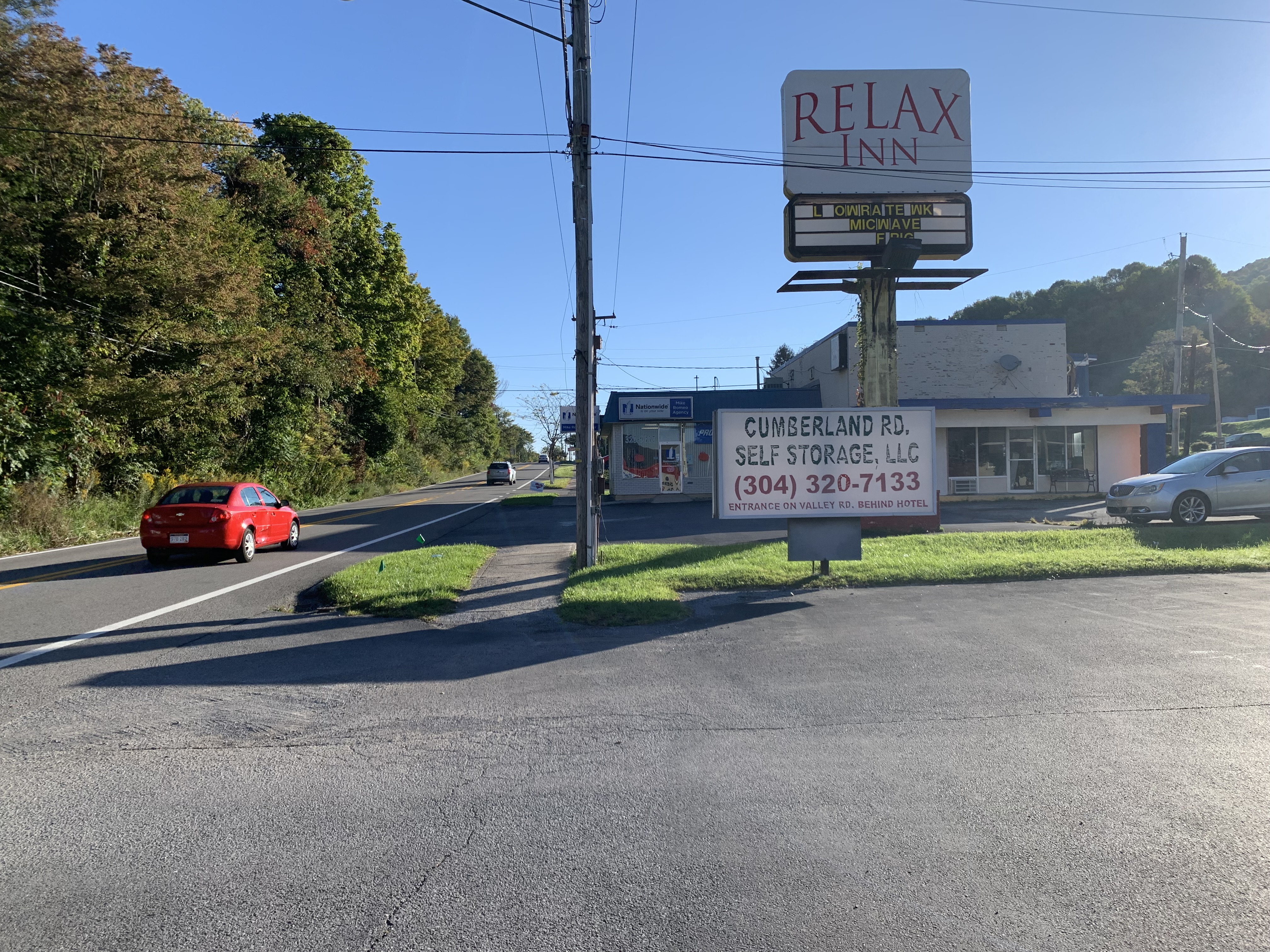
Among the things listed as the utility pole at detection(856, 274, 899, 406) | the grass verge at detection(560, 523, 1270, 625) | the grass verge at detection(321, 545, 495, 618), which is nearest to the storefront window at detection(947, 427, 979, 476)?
the grass verge at detection(560, 523, 1270, 625)

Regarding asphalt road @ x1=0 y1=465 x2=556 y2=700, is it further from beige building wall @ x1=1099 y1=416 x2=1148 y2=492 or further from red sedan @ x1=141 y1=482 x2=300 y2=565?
beige building wall @ x1=1099 y1=416 x2=1148 y2=492

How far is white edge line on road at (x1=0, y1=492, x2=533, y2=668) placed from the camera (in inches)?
309

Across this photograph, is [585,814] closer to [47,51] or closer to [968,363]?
[47,51]

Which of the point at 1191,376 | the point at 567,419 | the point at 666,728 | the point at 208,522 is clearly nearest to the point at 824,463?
the point at 666,728

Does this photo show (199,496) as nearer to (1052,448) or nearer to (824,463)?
(824,463)

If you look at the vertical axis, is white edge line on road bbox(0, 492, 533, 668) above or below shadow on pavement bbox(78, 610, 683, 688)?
above

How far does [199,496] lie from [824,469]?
1109 cm

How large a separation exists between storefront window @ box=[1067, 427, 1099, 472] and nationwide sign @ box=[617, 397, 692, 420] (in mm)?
13363

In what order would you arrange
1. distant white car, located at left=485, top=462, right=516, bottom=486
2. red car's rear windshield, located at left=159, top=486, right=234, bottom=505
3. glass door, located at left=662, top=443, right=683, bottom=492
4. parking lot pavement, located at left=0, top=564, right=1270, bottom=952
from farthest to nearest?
distant white car, located at left=485, top=462, right=516, bottom=486 < glass door, located at left=662, top=443, right=683, bottom=492 < red car's rear windshield, located at left=159, top=486, right=234, bottom=505 < parking lot pavement, located at left=0, top=564, right=1270, bottom=952

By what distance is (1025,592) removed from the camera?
10648 mm

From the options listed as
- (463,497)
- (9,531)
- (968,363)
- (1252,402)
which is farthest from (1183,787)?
(1252,402)

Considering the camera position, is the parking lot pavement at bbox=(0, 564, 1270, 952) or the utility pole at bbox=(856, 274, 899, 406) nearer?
the parking lot pavement at bbox=(0, 564, 1270, 952)

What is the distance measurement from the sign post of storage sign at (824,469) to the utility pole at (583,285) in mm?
2291

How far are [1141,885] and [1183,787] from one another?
1274 mm
